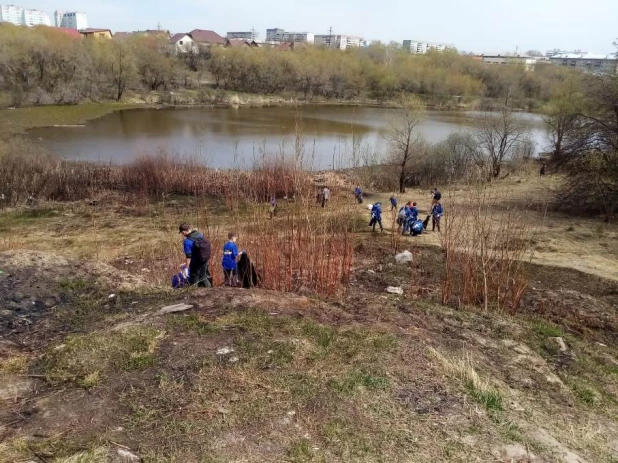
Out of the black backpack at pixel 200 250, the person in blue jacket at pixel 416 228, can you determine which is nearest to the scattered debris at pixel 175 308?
the black backpack at pixel 200 250

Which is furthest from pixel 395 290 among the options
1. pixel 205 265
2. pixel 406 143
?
pixel 406 143

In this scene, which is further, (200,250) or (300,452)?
(200,250)

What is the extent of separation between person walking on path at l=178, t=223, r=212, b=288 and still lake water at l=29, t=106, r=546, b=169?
14.5 metres

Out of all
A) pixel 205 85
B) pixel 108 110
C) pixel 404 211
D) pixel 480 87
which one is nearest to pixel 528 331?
pixel 404 211

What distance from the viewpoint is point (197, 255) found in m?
7.38

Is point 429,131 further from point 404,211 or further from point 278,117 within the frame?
point 404,211

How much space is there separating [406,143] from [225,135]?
638 inches

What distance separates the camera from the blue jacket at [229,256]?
8.01m

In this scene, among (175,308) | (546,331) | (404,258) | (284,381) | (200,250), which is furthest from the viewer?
(404,258)

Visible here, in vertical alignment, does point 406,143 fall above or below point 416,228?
above

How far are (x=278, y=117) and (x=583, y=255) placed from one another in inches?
1557

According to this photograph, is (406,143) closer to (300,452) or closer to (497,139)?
(497,139)

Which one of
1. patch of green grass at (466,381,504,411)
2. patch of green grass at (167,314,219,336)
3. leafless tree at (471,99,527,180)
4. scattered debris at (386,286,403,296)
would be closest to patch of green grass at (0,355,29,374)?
patch of green grass at (167,314,219,336)

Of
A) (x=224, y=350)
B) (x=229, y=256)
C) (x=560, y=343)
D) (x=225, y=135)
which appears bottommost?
(x=560, y=343)
